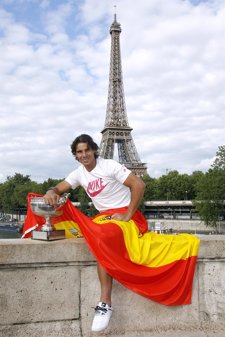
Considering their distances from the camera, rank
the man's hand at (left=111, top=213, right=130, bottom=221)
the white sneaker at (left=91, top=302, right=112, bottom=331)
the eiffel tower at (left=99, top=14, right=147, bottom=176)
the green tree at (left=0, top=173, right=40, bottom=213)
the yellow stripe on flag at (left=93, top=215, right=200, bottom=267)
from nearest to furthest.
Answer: the white sneaker at (left=91, top=302, right=112, bottom=331), the yellow stripe on flag at (left=93, top=215, right=200, bottom=267), the man's hand at (left=111, top=213, right=130, bottom=221), the eiffel tower at (left=99, top=14, right=147, bottom=176), the green tree at (left=0, top=173, right=40, bottom=213)

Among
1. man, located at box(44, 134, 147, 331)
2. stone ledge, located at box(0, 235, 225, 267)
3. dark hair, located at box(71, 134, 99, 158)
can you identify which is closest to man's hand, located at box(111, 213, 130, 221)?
man, located at box(44, 134, 147, 331)

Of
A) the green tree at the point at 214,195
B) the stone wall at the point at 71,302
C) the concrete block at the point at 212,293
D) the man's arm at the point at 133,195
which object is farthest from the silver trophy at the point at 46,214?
the green tree at the point at 214,195

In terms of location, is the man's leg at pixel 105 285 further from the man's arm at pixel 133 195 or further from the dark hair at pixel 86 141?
the dark hair at pixel 86 141

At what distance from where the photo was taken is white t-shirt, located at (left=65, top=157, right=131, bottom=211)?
14.6 feet

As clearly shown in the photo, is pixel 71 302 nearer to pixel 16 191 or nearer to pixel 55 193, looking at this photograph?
pixel 55 193

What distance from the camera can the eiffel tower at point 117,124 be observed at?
8000 cm

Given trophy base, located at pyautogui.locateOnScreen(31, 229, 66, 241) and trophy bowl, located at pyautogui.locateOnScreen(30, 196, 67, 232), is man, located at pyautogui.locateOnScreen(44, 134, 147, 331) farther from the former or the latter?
trophy base, located at pyautogui.locateOnScreen(31, 229, 66, 241)

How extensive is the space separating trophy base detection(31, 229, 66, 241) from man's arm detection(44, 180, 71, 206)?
0.96 ft

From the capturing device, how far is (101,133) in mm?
86562

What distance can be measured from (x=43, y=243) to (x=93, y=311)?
0.82 metres

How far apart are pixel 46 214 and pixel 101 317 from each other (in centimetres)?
113

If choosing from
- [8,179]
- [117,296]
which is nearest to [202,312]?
[117,296]

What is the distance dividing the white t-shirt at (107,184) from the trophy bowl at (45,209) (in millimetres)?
358

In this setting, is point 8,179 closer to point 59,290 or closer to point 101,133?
point 101,133
